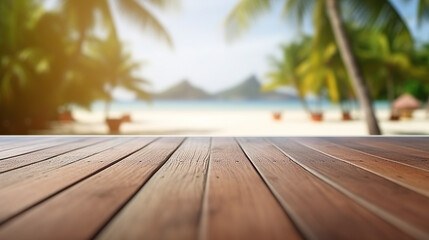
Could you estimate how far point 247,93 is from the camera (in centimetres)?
11756

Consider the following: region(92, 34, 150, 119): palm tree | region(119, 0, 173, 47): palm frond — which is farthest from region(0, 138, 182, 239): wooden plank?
region(92, 34, 150, 119): palm tree

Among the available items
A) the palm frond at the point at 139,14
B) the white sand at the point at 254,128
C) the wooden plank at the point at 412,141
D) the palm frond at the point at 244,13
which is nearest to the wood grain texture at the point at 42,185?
the wooden plank at the point at 412,141

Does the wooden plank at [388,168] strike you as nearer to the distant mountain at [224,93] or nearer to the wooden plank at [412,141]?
the wooden plank at [412,141]

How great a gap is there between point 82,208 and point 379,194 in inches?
39.5

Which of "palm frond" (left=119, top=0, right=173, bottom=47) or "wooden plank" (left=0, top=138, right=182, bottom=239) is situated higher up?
"palm frond" (left=119, top=0, right=173, bottom=47)

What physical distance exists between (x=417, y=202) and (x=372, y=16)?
332 inches

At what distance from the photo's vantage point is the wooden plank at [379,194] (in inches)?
36.9

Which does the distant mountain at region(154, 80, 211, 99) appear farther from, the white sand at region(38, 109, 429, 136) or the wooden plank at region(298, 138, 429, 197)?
the wooden plank at region(298, 138, 429, 197)

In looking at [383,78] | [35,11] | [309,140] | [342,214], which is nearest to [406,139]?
[309,140]

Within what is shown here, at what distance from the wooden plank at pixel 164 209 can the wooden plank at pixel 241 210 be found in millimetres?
41

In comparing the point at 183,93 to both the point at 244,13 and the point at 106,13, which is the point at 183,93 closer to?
the point at 106,13

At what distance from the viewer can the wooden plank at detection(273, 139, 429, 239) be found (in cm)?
94

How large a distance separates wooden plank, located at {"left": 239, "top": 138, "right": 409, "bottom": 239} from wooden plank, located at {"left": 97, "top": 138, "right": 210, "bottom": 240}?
0.29m

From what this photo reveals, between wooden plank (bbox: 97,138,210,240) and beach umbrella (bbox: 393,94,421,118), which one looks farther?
beach umbrella (bbox: 393,94,421,118)
